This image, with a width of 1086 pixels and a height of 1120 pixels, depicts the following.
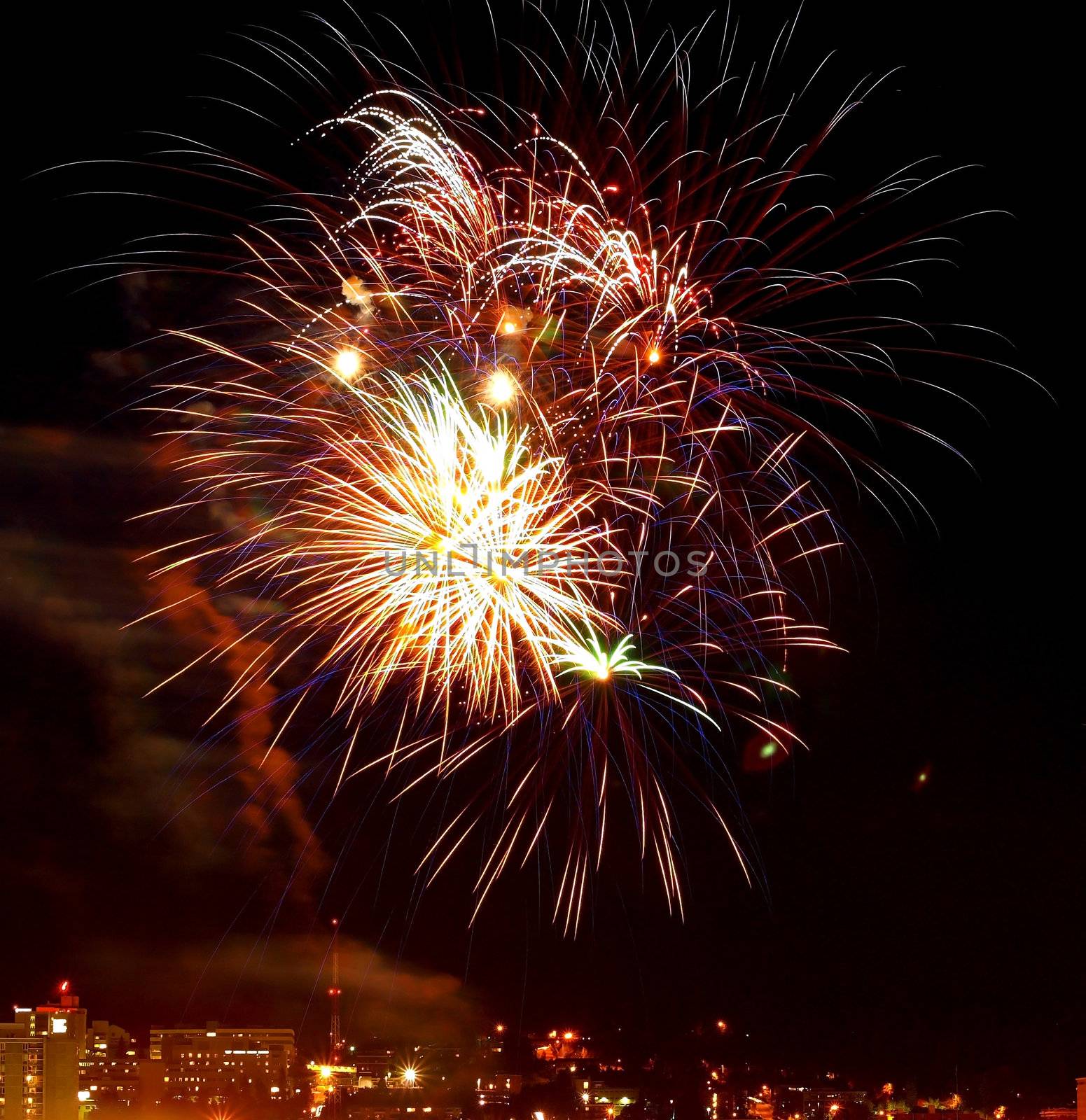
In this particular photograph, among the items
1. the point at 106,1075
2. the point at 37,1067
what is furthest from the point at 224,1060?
the point at 37,1067

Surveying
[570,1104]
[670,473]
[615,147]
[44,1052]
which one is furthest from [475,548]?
[44,1052]

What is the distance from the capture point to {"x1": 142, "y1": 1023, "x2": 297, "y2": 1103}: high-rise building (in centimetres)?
2283

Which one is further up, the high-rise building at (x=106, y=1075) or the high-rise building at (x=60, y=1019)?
the high-rise building at (x=60, y=1019)

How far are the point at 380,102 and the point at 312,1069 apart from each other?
21773mm

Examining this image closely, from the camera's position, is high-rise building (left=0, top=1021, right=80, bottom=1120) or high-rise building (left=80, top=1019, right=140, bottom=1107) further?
high-rise building (left=0, top=1021, right=80, bottom=1120)

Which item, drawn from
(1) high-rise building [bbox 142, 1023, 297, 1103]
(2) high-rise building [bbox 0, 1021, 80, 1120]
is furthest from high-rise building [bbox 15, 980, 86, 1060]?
(1) high-rise building [bbox 142, 1023, 297, 1103]

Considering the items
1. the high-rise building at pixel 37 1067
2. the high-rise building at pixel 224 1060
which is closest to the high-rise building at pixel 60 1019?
the high-rise building at pixel 37 1067

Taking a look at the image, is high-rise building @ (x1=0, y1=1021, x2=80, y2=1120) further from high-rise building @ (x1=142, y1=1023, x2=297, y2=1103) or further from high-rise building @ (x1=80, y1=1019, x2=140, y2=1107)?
high-rise building @ (x1=142, y1=1023, x2=297, y2=1103)

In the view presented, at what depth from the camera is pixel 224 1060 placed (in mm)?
24203

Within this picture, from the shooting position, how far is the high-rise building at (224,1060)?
2283 cm

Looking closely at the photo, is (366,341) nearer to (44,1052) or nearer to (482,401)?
(482,401)

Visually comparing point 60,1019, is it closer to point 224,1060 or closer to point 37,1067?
point 37,1067

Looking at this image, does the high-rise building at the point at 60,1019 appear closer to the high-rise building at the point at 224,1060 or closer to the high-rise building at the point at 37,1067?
the high-rise building at the point at 37,1067

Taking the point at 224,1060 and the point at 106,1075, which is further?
the point at 224,1060
